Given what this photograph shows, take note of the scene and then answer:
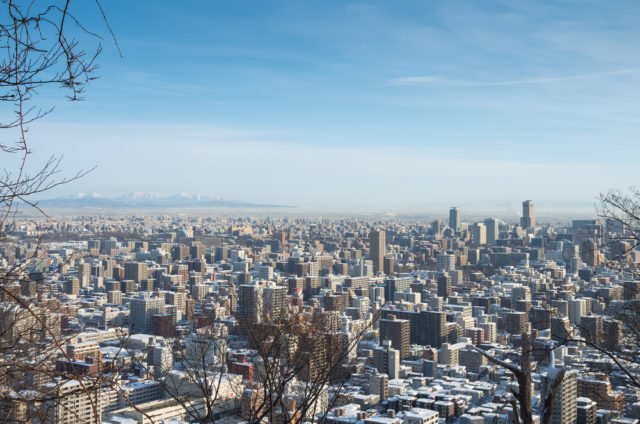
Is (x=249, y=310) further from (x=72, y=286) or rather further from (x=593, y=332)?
(x=72, y=286)

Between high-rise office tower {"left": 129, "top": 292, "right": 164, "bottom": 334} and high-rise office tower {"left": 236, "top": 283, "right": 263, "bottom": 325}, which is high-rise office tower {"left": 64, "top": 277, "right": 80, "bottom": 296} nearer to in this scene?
high-rise office tower {"left": 129, "top": 292, "right": 164, "bottom": 334}

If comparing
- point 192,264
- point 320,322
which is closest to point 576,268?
point 192,264

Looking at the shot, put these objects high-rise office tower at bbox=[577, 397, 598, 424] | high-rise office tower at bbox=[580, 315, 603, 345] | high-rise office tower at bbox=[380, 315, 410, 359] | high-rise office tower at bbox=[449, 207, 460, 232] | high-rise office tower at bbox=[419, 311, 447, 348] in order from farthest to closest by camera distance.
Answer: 1. high-rise office tower at bbox=[449, 207, 460, 232]
2. high-rise office tower at bbox=[419, 311, 447, 348]
3. high-rise office tower at bbox=[380, 315, 410, 359]
4. high-rise office tower at bbox=[577, 397, 598, 424]
5. high-rise office tower at bbox=[580, 315, 603, 345]

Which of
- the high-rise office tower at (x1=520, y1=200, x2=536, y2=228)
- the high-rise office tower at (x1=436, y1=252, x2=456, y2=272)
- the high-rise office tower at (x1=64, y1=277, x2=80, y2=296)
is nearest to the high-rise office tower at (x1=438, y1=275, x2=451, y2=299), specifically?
the high-rise office tower at (x1=436, y1=252, x2=456, y2=272)

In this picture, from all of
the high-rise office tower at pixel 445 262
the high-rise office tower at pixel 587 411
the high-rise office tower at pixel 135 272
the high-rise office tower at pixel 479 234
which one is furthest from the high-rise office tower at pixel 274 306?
the high-rise office tower at pixel 479 234

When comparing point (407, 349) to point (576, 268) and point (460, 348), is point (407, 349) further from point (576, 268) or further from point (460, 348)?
point (576, 268)

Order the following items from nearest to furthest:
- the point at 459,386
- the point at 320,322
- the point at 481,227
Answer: the point at 320,322
the point at 459,386
the point at 481,227

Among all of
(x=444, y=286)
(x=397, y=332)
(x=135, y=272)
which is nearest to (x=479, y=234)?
(x=444, y=286)
